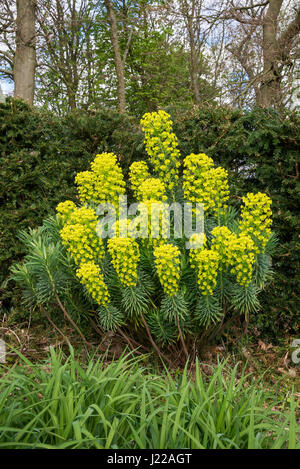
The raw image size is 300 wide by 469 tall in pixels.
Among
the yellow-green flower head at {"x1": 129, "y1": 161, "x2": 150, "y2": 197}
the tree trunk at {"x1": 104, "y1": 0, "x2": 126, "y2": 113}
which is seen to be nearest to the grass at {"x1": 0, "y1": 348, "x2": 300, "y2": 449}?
the yellow-green flower head at {"x1": 129, "y1": 161, "x2": 150, "y2": 197}

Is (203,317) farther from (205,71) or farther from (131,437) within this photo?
(205,71)

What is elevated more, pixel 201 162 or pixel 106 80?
pixel 106 80

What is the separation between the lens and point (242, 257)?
8.36ft

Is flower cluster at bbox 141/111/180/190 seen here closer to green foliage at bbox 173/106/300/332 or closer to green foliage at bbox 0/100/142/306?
green foliage at bbox 173/106/300/332

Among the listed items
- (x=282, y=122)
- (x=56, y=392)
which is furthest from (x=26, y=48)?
(x=56, y=392)

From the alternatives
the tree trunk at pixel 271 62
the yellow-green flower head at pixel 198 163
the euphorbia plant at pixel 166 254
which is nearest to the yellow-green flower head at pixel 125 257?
the euphorbia plant at pixel 166 254

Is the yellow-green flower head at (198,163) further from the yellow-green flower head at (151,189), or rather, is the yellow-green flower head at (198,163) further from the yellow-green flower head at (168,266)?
the yellow-green flower head at (168,266)

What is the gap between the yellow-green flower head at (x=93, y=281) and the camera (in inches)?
99.0

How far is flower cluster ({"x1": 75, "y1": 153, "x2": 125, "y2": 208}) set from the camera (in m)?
2.88

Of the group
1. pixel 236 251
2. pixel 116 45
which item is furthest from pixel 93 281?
pixel 116 45

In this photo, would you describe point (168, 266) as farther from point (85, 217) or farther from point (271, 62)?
point (271, 62)

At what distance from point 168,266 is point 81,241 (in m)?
0.70

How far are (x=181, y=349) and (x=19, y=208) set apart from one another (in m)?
2.48

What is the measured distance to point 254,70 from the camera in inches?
428
